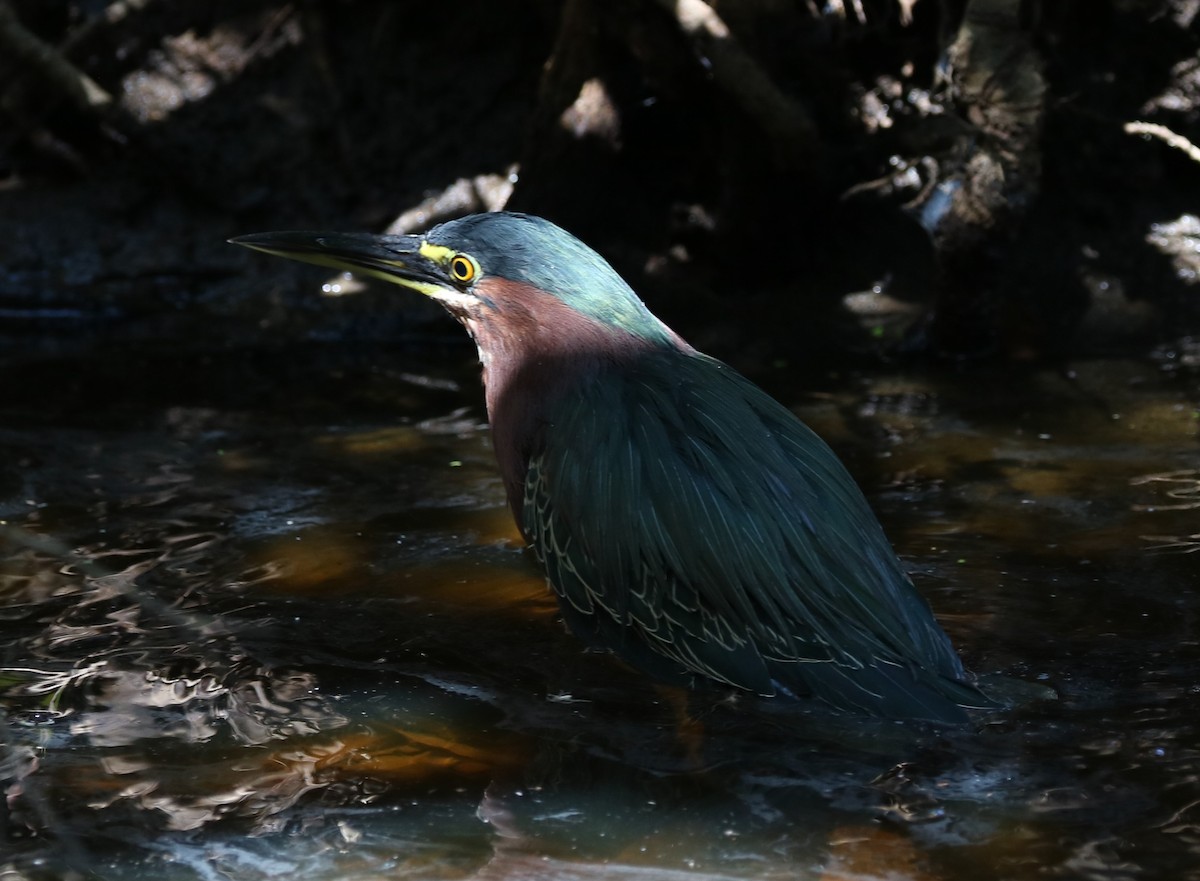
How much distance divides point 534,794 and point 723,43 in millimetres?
4328

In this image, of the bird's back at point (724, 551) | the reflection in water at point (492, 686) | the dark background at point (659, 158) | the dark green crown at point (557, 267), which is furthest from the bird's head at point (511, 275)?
the dark background at point (659, 158)

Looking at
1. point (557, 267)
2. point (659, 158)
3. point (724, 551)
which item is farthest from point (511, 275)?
point (659, 158)

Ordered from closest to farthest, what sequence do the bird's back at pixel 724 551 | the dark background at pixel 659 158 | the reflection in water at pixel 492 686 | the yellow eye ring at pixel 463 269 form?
the reflection in water at pixel 492 686 < the bird's back at pixel 724 551 < the yellow eye ring at pixel 463 269 < the dark background at pixel 659 158

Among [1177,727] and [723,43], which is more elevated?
[723,43]

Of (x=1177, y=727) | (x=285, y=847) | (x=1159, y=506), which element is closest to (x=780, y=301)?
(x=1159, y=506)

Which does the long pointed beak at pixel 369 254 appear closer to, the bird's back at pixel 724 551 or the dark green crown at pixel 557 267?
the dark green crown at pixel 557 267

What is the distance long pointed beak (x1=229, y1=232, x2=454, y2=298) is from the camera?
436 cm

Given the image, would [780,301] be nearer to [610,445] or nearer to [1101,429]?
[1101,429]

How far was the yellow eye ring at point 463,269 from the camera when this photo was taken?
4.28 meters

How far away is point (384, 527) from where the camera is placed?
4996 mm

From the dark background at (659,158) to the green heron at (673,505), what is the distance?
284 centimetres

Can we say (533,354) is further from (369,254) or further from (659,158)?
(659,158)

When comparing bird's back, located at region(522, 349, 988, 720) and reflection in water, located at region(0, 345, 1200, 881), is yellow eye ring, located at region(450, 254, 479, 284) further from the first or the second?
reflection in water, located at region(0, 345, 1200, 881)

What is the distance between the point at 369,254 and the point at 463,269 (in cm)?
32
